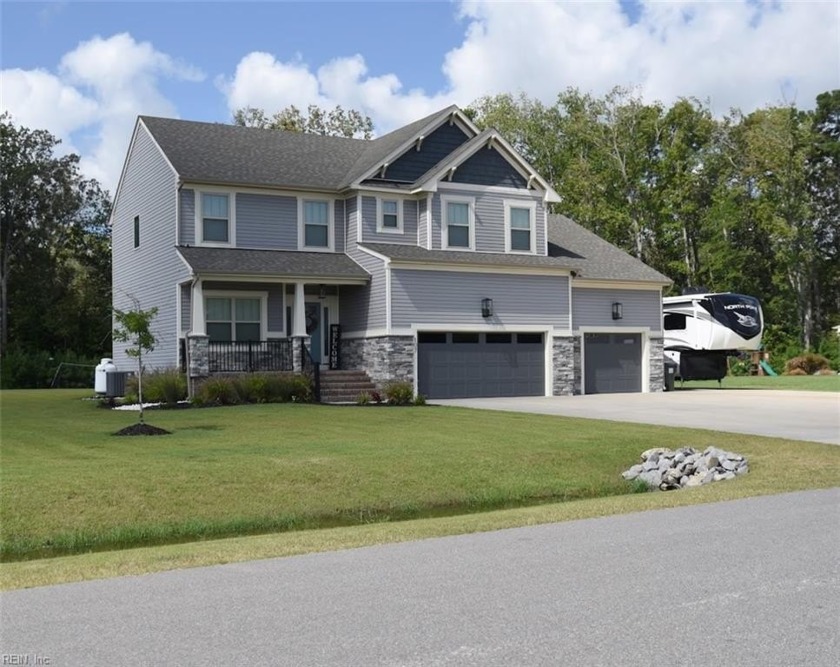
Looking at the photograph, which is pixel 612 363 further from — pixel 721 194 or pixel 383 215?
pixel 721 194

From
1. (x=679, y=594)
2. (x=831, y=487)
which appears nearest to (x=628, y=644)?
(x=679, y=594)

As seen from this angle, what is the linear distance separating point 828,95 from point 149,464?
5362cm

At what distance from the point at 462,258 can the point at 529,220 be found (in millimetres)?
3741

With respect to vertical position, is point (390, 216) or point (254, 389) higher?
point (390, 216)

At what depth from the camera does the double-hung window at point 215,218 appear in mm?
28469

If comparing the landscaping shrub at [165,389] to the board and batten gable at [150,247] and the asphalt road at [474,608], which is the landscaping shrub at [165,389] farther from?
the asphalt road at [474,608]

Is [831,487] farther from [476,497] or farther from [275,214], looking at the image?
[275,214]

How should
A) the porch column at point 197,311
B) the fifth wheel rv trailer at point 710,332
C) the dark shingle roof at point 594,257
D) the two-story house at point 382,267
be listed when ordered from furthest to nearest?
the fifth wheel rv trailer at point 710,332 < the dark shingle roof at point 594,257 < the two-story house at point 382,267 < the porch column at point 197,311

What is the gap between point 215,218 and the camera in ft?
93.9

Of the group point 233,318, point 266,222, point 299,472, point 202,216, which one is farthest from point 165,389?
point 299,472

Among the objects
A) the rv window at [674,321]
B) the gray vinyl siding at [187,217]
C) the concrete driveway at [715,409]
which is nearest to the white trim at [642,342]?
the concrete driveway at [715,409]

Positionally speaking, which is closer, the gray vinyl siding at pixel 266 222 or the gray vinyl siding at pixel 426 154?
the gray vinyl siding at pixel 266 222

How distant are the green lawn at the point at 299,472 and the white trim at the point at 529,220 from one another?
1195 centimetres

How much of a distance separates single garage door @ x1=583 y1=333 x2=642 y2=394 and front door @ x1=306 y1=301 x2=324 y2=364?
8826mm
